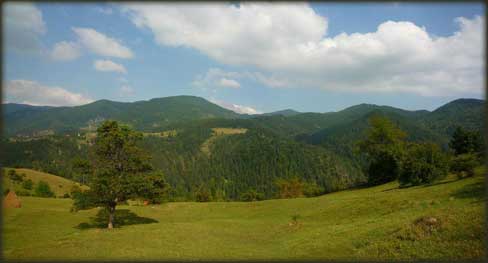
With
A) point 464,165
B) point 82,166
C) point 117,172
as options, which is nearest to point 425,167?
point 464,165

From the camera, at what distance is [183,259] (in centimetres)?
1509

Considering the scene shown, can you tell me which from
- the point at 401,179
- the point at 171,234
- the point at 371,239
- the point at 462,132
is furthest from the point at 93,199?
the point at 462,132

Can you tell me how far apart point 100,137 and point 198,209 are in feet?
76.6

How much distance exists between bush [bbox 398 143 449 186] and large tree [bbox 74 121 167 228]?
109 feet

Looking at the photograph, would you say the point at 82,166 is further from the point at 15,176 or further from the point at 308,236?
the point at 15,176

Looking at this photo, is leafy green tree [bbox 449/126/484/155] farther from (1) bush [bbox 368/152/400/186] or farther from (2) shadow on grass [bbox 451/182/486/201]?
(2) shadow on grass [bbox 451/182/486/201]

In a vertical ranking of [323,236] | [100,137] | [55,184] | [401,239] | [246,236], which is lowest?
[55,184]

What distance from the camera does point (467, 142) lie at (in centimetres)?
4422

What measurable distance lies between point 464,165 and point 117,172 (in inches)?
1509

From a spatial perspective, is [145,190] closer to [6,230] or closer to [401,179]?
[6,230]

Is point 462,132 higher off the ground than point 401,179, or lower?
higher

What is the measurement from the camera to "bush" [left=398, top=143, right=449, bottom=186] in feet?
123

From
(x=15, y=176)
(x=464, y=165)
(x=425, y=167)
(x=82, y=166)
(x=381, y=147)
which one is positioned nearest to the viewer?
(x=82, y=166)

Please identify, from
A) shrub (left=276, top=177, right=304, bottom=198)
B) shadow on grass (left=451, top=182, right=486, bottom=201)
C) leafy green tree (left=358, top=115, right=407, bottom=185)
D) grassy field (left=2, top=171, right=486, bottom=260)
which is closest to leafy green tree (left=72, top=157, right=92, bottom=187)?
grassy field (left=2, top=171, right=486, bottom=260)
